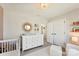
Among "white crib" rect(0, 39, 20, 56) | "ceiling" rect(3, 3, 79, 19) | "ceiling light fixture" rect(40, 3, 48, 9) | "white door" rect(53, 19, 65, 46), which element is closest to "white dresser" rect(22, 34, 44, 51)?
"white crib" rect(0, 39, 20, 56)

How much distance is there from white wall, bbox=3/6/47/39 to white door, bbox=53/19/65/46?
207 mm

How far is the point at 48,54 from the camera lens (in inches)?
67.0

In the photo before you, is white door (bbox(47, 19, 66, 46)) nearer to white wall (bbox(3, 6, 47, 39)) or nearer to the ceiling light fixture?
white wall (bbox(3, 6, 47, 39))

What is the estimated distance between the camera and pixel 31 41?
1802 millimetres

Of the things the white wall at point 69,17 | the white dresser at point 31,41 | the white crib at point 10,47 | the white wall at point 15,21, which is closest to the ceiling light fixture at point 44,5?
the white wall at point 15,21

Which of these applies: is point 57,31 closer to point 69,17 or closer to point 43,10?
point 69,17

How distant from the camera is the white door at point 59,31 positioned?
1756 mm

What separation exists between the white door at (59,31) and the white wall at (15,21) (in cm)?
21

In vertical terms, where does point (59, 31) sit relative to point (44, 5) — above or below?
below

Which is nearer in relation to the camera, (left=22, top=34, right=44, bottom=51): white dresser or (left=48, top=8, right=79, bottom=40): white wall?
(left=48, top=8, right=79, bottom=40): white wall

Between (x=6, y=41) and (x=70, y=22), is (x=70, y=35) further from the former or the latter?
(x=6, y=41)

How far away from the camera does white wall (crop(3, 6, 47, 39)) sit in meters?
1.69

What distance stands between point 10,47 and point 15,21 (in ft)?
1.52

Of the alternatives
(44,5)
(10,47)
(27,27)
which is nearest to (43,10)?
(44,5)
